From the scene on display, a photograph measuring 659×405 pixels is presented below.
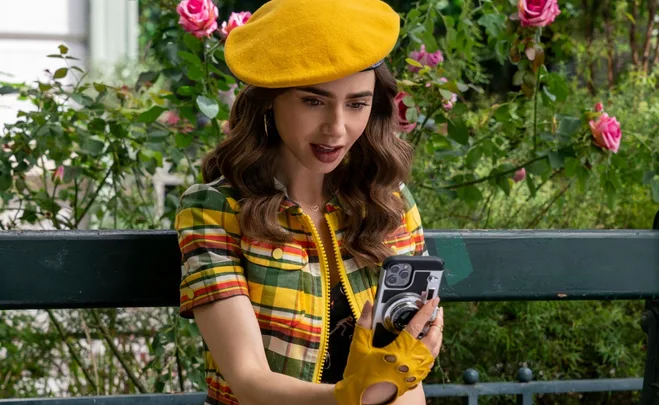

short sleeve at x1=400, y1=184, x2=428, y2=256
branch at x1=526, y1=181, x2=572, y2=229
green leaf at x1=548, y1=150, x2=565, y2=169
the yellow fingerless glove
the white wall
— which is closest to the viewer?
the yellow fingerless glove

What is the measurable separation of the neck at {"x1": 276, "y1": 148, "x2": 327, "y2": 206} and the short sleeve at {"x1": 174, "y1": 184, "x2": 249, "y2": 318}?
0.52 feet

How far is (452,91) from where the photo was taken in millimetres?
2744

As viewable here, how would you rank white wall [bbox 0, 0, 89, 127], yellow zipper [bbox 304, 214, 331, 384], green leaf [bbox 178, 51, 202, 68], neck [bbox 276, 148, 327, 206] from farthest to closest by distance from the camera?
1. white wall [bbox 0, 0, 89, 127]
2. green leaf [bbox 178, 51, 202, 68]
3. neck [bbox 276, 148, 327, 206]
4. yellow zipper [bbox 304, 214, 331, 384]

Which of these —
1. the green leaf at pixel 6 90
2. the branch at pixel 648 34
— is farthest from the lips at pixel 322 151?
the branch at pixel 648 34

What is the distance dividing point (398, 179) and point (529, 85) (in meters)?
1.00

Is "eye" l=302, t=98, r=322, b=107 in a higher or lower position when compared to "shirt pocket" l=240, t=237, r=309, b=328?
higher

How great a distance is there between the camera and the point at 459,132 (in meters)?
2.89

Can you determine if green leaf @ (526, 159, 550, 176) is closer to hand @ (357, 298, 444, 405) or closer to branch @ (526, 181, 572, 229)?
branch @ (526, 181, 572, 229)

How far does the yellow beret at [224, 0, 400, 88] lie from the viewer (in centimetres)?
177

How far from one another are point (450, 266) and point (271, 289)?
610 millimetres

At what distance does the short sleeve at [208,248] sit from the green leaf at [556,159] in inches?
50.4

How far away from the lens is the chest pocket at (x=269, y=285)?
1.85m

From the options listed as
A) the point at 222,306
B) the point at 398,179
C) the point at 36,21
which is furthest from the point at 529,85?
the point at 36,21

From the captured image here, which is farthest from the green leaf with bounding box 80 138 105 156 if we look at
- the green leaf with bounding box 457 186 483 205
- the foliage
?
the green leaf with bounding box 457 186 483 205
